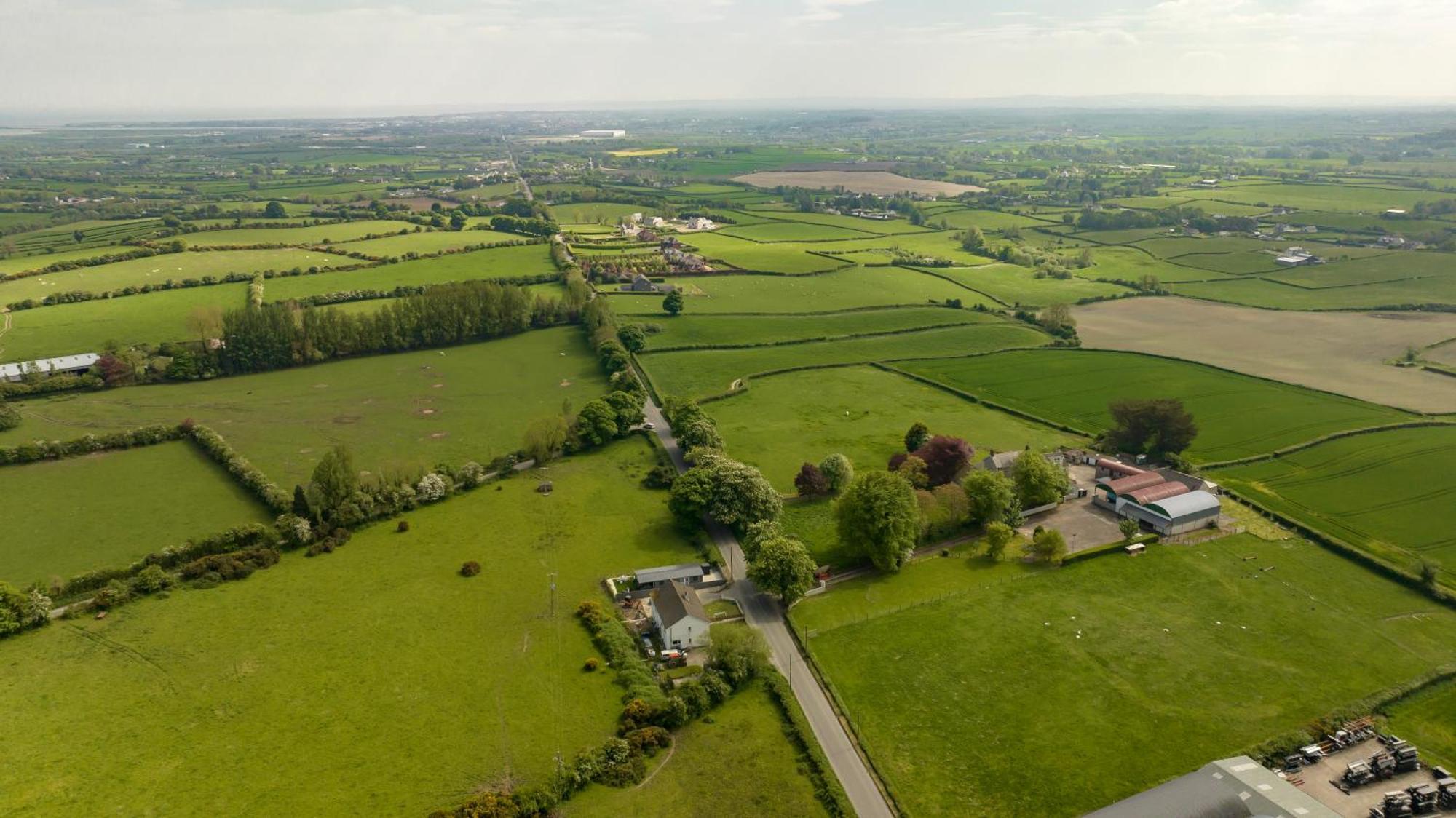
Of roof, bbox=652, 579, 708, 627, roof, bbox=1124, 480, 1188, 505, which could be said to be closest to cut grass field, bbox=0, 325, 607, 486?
roof, bbox=652, 579, 708, 627

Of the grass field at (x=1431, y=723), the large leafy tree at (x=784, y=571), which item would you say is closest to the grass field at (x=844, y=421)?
the large leafy tree at (x=784, y=571)

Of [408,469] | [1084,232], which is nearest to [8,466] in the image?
[408,469]

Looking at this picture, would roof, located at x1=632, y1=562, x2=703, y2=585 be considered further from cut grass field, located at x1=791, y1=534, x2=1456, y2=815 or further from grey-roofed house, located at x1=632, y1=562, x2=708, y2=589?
cut grass field, located at x1=791, y1=534, x2=1456, y2=815

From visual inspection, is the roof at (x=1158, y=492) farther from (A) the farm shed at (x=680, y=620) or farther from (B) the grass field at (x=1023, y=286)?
(B) the grass field at (x=1023, y=286)

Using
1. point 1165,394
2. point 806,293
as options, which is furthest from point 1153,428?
point 806,293

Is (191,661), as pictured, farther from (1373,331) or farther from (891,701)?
(1373,331)

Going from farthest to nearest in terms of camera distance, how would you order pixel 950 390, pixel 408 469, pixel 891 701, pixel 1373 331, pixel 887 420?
pixel 1373 331
pixel 950 390
pixel 887 420
pixel 408 469
pixel 891 701

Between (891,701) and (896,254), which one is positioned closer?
(891,701)
